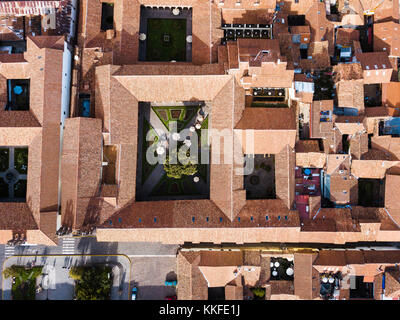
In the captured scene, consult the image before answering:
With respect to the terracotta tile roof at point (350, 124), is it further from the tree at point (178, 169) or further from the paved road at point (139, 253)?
the paved road at point (139, 253)

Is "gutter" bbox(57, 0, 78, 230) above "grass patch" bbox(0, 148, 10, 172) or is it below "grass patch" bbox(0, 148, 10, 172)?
above

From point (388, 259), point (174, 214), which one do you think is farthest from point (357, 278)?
point (174, 214)

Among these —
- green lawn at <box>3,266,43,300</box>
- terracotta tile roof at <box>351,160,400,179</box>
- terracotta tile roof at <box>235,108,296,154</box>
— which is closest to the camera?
terracotta tile roof at <box>235,108,296,154</box>

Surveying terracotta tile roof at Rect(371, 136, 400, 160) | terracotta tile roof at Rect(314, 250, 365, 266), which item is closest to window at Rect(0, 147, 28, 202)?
terracotta tile roof at Rect(314, 250, 365, 266)

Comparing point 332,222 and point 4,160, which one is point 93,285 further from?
point 332,222

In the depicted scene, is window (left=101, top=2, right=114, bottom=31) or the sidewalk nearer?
the sidewalk

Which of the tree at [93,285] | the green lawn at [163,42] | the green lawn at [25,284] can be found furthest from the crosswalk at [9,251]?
the green lawn at [163,42]

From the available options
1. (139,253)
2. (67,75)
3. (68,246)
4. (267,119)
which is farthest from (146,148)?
(68,246)

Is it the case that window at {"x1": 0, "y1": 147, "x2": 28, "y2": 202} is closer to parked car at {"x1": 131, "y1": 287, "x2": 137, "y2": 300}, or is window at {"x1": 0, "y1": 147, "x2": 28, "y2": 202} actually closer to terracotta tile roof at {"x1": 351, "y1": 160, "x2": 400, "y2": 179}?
parked car at {"x1": 131, "y1": 287, "x2": 137, "y2": 300}

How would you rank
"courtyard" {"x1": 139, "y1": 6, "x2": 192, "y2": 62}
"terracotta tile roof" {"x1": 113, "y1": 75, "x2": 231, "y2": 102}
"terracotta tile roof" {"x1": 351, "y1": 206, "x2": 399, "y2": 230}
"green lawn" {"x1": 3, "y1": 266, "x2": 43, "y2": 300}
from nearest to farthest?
"terracotta tile roof" {"x1": 113, "y1": 75, "x2": 231, "y2": 102} → "terracotta tile roof" {"x1": 351, "y1": 206, "x2": 399, "y2": 230} → "green lawn" {"x1": 3, "y1": 266, "x2": 43, "y2": 300} → "courtyard" {"x1": 139, "y1": 6, "x2": 192, "y2": 62}
